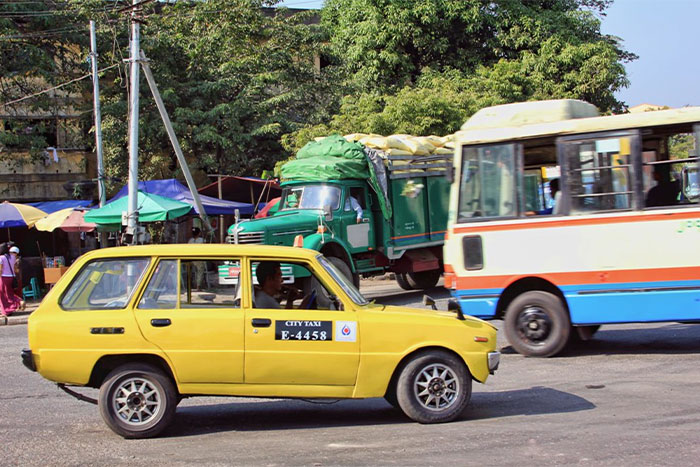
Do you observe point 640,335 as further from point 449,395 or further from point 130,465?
point 130,465

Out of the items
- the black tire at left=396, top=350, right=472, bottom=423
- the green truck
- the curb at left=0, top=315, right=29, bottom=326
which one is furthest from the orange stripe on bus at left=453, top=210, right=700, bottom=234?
the curb at left=0, top=315, right=29, bottom=326

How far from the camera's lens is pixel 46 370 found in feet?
21.6

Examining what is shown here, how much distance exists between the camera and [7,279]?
1842 centimetres

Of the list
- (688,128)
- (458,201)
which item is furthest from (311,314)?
(688,128)

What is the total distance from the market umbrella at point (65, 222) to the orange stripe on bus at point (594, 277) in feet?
44.7

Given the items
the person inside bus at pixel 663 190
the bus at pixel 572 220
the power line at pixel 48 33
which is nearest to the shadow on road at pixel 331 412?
the bus at pixel 572 220

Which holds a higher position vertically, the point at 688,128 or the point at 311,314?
the point at 688,128

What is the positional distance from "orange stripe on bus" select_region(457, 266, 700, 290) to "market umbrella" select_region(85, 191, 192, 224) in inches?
447

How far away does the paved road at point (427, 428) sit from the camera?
234 inches

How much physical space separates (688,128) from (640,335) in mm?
3389

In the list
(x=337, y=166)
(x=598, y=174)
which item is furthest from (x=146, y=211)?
(x=598, y=174)

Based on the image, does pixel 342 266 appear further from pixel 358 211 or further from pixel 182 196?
pixel 182 196

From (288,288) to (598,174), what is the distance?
16.2 ft

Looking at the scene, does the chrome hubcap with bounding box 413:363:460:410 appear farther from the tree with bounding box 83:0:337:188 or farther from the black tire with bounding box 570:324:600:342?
the tree with bounding box 83:0:337:188
